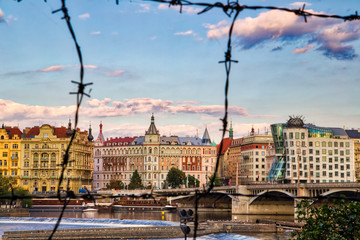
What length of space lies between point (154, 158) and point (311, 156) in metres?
50.6

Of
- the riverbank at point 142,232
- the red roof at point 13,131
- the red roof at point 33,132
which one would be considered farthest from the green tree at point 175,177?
the riverbank at point 142,232

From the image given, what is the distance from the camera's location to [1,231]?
7712cm

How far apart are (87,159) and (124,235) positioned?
95205 mm

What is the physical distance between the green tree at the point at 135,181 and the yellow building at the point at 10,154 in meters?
27.4

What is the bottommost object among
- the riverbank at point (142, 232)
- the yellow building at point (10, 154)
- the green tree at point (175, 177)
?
the riverbank at point (142, 232)

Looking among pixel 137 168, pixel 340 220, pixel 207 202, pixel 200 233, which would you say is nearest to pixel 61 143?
pixel 137 168

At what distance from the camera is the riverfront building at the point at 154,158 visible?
16625 cm

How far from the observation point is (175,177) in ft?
499

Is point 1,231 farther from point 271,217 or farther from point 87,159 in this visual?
point 87,159

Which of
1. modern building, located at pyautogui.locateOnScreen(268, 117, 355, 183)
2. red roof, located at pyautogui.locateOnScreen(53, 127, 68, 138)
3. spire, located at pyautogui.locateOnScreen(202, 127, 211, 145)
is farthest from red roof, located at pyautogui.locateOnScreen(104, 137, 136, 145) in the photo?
modern building, located at pyautogui.locateOnScreen(268, 117, 355, 183)

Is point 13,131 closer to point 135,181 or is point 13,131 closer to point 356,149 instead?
point 135,181

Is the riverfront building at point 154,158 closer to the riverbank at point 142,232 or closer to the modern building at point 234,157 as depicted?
the modern building at point 234,157

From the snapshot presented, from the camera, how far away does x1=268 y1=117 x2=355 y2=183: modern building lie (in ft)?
419

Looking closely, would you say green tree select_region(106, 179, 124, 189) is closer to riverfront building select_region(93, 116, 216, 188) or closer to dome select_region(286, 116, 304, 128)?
riverfront building select_region(93, 116, 216, 188)
